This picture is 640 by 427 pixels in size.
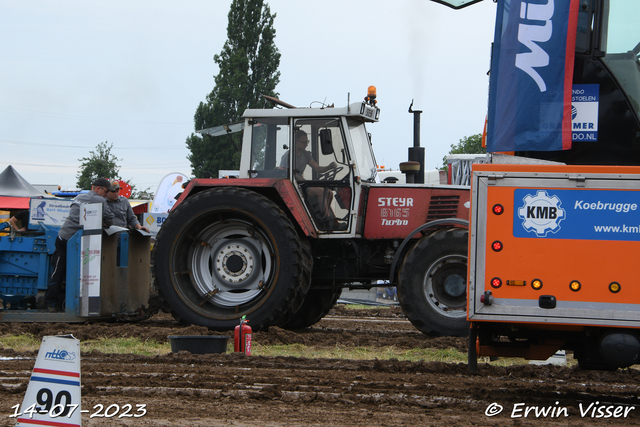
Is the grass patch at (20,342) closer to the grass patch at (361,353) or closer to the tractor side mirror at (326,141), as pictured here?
the grass patch at (361,353)

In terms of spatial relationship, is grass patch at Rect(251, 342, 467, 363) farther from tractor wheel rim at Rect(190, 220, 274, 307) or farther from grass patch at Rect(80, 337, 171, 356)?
tractor wheel rim at Rect(190, 220, 274, 307)

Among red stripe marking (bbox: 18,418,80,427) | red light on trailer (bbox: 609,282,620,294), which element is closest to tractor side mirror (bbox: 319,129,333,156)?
red light on trailer (bbox: 609,282,620,294)

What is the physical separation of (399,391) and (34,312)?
5.59m

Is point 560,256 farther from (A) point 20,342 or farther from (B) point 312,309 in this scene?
(A) point 20,342

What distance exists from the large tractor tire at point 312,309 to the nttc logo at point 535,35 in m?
4.18

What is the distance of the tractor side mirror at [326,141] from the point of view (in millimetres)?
8383

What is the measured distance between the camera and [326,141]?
838cm

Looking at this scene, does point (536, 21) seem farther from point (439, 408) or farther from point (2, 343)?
point (2, 343)

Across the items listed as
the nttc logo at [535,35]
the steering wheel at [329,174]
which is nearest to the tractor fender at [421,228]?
the steering wheel at [329,174]

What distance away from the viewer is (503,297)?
5012 millimetres

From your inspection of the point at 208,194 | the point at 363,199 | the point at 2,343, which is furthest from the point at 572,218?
the point at 2,343

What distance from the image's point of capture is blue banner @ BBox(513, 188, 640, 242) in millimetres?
4812

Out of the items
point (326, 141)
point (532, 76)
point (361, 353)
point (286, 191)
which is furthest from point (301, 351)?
point (532, 76)

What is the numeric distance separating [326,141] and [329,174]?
39cm
